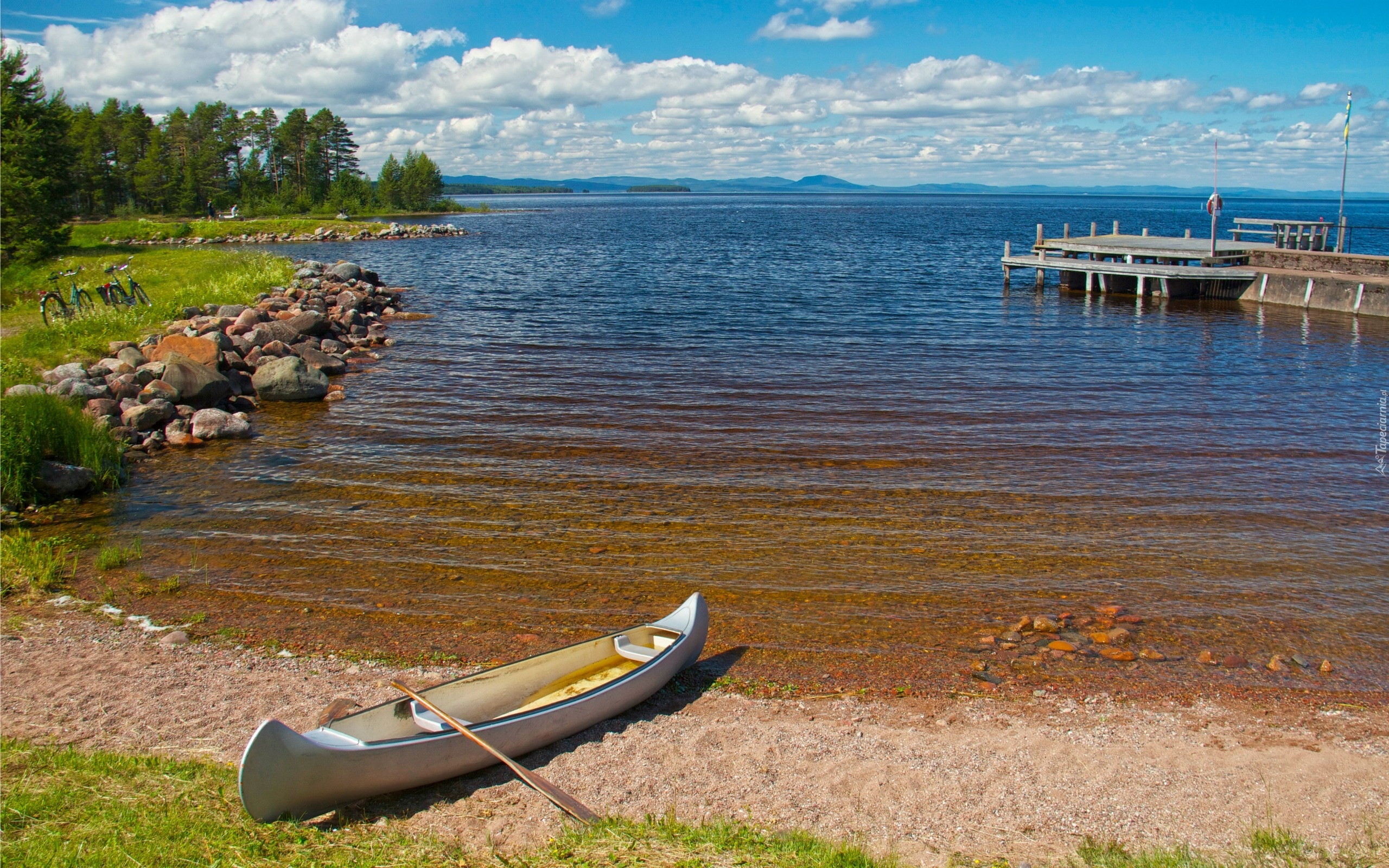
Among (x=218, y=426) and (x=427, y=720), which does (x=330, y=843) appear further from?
(x=218, y=426)

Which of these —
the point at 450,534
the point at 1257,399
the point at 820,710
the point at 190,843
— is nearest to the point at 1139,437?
the point at 1257,399

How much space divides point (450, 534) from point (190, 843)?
23.0 ft

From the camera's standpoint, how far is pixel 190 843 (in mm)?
5746

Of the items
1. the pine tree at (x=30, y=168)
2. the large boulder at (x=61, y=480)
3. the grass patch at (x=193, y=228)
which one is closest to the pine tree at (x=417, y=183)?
the grass patch at (x=193, y=228)

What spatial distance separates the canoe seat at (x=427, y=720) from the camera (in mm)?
7262

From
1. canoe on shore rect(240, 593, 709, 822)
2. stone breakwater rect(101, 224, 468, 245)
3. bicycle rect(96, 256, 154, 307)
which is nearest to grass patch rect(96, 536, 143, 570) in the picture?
canoe on shore rect(240, 593, 709, 822)

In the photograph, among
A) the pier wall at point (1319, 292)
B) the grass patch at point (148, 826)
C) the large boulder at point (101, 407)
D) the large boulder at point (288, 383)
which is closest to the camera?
the grass patch at point (148, 826)

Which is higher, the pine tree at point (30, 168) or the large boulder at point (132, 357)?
the pine tree at point (30, 168)

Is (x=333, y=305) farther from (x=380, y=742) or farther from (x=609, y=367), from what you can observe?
(x=380, y=742)

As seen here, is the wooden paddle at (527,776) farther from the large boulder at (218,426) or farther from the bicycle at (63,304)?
the bicycle at (63,304)

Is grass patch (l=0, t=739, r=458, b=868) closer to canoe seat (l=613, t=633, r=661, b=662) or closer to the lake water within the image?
canoe seat (l=613, t=633, r=661, b=662)

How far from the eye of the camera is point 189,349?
65.1 ft

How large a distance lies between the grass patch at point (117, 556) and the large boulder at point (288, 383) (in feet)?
29.4

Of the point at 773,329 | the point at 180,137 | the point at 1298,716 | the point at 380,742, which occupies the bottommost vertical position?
the point at 1298,716
